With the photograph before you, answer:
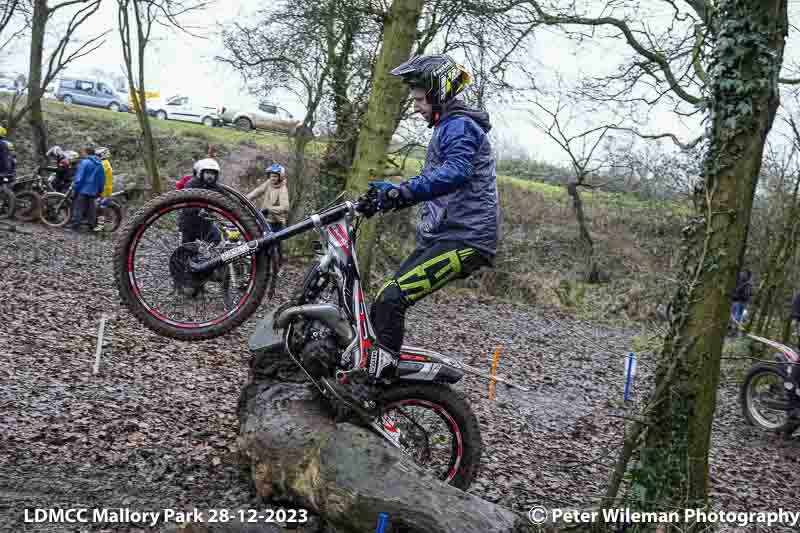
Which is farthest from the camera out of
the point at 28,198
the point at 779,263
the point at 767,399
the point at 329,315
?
the point at 28,198

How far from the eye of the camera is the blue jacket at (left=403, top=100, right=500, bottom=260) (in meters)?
4.21

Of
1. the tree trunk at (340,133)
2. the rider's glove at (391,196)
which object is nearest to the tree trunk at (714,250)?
the rider's glove at (391,196)

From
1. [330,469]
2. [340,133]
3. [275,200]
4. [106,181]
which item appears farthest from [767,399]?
[106,181]

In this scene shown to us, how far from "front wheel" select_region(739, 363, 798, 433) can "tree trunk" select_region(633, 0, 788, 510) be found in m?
5.50

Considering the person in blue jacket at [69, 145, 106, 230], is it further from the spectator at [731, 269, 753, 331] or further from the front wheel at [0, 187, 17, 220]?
the spectator at [731, 269, 753, 331]

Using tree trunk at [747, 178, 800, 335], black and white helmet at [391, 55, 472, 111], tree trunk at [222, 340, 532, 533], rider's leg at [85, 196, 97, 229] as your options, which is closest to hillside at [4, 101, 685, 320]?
rider's leg at [85, 196, 97, 229]

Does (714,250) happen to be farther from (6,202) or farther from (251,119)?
(251,119)

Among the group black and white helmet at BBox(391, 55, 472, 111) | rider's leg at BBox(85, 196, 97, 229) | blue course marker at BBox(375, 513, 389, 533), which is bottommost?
rider's leg at BBox(85, 196, 97, 229)

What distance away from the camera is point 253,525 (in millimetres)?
3906

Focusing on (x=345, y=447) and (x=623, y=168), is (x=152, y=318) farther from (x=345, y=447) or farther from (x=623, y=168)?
(x=623, y=168)

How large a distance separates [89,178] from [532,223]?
1455cm

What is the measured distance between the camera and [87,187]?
17.2m

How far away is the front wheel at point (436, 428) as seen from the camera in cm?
450

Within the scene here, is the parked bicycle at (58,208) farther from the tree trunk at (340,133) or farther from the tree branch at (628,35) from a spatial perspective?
the tree branch at (628,35)
